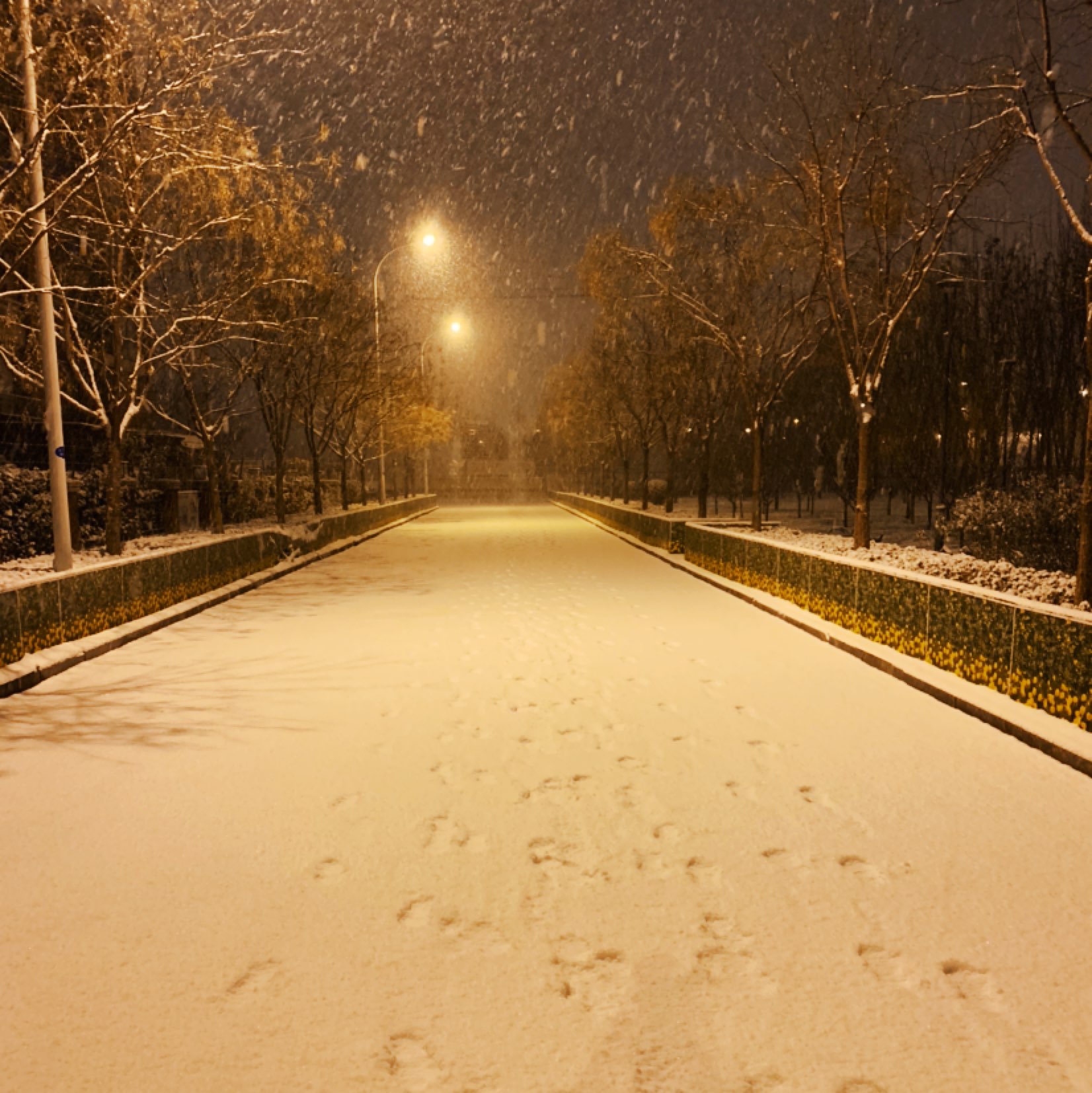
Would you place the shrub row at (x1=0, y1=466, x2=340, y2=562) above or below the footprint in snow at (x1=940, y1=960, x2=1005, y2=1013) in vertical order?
above

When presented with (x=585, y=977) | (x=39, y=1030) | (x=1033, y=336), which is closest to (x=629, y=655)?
(x=585, y=977)

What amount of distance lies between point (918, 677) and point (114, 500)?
14020mm

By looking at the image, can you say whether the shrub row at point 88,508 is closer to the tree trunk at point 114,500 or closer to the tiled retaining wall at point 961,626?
the tree trunk at point 114,500

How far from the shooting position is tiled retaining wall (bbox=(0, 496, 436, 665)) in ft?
Result: 33.0

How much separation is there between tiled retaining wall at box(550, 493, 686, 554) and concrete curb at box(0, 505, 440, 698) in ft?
30.1

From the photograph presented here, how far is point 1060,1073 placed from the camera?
313 centimetres

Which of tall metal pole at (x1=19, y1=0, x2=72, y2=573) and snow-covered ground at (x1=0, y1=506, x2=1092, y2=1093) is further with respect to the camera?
tall metal pole at (x1=19, y1=0, x2=72, y2=573)

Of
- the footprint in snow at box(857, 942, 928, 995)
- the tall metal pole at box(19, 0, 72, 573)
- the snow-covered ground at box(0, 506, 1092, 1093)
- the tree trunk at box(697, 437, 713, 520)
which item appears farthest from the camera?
the tree trunk at box(697, 437, 713, 520)

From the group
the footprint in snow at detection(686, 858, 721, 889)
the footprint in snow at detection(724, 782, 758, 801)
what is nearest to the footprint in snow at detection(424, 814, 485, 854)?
the footprint in snow at detection(686, 858, 721, 889)

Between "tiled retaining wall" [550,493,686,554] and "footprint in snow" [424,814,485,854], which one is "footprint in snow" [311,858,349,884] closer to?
"footprint in snow" [424,814,485,854]

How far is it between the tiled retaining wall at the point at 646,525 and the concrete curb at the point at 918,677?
6857 millimetres

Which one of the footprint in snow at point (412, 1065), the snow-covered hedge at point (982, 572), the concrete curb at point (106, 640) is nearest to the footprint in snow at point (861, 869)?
the footprint in snow at point (412, 1065)

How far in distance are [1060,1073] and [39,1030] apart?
3.32 m

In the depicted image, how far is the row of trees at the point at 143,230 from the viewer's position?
40.8 feet
